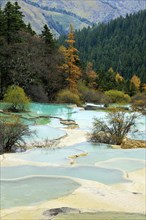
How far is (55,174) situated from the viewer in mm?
11391

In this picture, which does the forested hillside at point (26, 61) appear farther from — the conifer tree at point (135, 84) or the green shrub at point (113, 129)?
the conifer tree at point (135, 84)

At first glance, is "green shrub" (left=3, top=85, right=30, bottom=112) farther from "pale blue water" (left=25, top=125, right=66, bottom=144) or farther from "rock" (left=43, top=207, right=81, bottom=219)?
"rock" (left=43, top=207, right=81, bottom=219)

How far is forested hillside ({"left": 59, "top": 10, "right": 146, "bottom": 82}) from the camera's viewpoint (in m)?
118

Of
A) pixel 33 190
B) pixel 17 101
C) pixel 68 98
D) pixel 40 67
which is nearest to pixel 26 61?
pixel 40 67

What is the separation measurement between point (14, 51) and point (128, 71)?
77942 millimetres

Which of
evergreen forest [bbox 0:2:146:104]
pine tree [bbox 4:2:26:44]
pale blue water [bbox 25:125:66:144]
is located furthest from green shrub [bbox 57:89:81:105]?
pale blue water [bbox 25:125:66:144]

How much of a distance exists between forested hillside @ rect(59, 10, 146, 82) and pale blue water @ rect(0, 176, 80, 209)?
293ft

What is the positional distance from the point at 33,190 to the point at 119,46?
130670mm

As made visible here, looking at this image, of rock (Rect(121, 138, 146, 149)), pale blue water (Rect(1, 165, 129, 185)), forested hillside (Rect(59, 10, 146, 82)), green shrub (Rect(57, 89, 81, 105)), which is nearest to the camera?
pale blue water (Rect(1, 165, 129, 185))

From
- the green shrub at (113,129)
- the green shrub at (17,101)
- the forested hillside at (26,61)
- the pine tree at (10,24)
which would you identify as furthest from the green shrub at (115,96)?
the green shrub at (113,129)

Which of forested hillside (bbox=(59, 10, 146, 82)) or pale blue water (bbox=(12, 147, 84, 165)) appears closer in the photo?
pale blue water (bbox=(12, 147, 84, 165))

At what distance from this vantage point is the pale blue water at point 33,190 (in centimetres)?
903

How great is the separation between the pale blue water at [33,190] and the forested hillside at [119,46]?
89.2 metres

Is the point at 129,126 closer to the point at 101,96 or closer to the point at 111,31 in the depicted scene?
the point at 101,96
